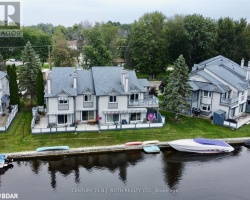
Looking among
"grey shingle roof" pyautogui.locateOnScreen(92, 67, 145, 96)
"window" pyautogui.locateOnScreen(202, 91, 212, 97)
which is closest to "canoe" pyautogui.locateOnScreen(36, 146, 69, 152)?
"grey shingle roof" pyautogui.locateOnScreen(92, 67, 145, 96)

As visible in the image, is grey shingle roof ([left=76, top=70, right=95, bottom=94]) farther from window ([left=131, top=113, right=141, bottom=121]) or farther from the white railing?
window ([left=131, top=113, right=141, bottom=121])

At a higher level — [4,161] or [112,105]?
[112,105]

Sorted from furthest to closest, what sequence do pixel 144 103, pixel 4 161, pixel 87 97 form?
1. pixel 144 103
2. pixel 87 97
3. pixel 4 161

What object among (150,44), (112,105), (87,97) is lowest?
(112,105)

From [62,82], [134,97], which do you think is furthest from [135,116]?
[62,82]

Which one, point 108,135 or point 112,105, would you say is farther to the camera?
point 112,105

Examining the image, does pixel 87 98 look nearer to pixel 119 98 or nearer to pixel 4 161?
pixel 119 98

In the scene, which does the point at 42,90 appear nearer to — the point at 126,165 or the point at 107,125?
the point at 107,125
